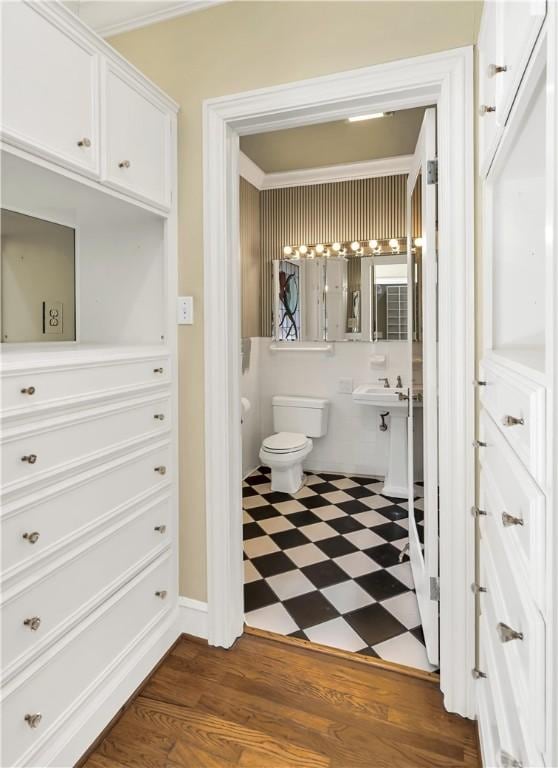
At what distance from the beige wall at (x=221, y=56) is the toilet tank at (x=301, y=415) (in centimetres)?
214

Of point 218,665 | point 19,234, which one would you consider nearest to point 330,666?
point 218,665

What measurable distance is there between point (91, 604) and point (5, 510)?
50 cm

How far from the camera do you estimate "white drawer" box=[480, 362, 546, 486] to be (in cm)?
65

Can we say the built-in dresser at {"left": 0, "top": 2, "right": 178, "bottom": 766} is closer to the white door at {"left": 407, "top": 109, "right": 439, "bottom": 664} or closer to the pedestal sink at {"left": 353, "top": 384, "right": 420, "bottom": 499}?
the white door at {"left": 407, "top": 109, "right": 439, "bottom": 664}

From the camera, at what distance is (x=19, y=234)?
1649 millimetres

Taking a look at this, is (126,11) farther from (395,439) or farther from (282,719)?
(395,439)

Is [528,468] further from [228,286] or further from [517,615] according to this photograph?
[228,286]

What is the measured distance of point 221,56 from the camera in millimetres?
1771

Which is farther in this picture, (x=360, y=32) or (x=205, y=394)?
(x=205, y=394)

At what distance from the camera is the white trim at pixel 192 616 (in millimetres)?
1878

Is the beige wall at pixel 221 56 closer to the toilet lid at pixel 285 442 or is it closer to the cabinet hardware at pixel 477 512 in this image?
the cabinet hardware at pixel 477 512

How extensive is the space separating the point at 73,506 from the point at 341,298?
123 inches

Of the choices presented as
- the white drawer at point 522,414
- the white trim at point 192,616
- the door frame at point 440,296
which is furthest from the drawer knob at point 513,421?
the white trim at point 192,616

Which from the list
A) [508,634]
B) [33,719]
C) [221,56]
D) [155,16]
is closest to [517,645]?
[508,634]
